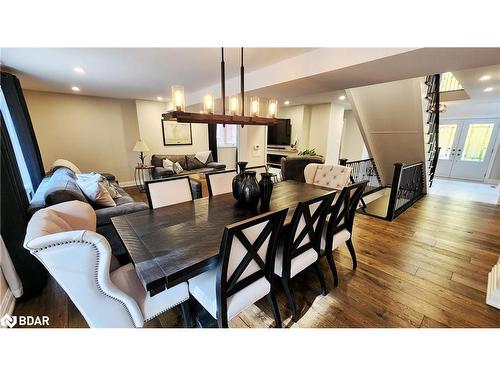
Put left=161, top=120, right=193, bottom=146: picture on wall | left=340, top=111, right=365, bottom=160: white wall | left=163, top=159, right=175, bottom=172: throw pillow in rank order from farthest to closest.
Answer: left=340, top=111, right=365, bottom=160: white wall, left=161, top=120, right=193, bottom=146: picture on wall, left=163, top=159, right=175, bottom=172: throw pillow

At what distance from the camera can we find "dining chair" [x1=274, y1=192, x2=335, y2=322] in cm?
153

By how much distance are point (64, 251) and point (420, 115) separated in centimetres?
494

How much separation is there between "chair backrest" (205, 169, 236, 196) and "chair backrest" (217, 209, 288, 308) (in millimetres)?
1300

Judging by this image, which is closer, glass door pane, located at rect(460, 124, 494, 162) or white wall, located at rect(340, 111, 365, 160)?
glass door pane, located at rect(460, 124, 494, 162)

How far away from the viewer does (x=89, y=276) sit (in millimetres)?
1022

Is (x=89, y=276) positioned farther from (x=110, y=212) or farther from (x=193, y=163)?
(x=193, y=163)

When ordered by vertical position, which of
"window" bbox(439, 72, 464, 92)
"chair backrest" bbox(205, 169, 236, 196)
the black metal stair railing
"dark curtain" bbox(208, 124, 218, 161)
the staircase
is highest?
"window" bbox(439, 72, 464, 92)

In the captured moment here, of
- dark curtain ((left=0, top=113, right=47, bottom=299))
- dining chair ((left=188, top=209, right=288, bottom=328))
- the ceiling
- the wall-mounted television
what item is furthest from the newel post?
dark curtain ((left=0, top=113, right=47, bottom=299))

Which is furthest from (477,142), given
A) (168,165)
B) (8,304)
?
(8,304)

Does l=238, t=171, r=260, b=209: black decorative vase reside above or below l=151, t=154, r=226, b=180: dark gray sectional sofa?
above

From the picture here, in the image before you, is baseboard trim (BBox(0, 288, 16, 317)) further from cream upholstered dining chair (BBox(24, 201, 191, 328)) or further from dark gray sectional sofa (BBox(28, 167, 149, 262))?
cream upholstered dining chair (BBox(24, 201, 191, 328))

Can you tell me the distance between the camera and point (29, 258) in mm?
1783
